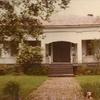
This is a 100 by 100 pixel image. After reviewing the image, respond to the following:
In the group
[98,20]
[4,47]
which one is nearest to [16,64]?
[98,20]

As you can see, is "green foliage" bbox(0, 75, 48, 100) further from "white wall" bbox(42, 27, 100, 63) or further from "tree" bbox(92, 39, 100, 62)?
"white wall" bbox(42, 27, 100, 63)

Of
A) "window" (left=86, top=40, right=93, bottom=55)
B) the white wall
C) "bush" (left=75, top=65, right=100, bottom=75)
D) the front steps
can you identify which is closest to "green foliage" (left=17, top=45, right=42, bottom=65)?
the front steps

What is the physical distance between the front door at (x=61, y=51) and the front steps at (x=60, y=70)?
3002 millimetres

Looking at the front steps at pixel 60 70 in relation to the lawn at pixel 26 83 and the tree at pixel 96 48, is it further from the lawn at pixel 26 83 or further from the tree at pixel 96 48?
the lawn at pixel 26 83

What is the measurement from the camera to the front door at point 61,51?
131 ft

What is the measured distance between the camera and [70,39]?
39.0m

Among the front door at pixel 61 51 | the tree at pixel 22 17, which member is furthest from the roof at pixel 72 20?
the tree at pixel 22 17

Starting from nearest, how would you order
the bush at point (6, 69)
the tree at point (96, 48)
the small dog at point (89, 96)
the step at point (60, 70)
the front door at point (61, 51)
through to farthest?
the small dog at point (89, 96) < the step at point (60, 70) < the bush at point (6, 69) < the tree at point (96, 48) < the front door at point (61, 51)

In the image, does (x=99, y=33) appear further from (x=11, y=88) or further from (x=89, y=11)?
(x=11, y=88)

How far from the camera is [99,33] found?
127 feet

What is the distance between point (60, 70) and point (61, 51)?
14.9 feet

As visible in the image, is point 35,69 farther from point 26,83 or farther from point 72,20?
point 26,83

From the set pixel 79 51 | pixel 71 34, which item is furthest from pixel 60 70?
pixel 71 34

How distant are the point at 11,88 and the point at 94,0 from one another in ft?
91.2
